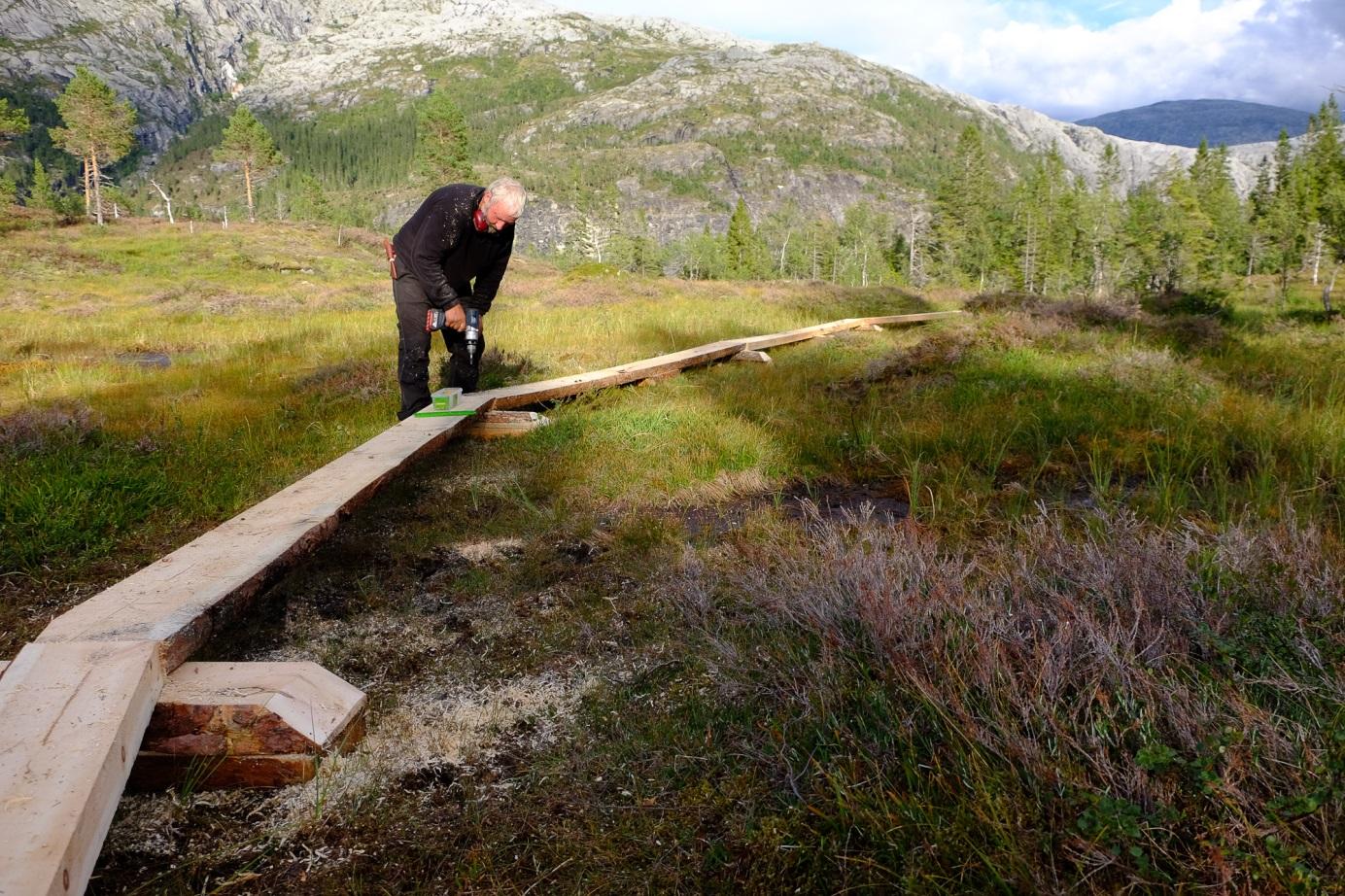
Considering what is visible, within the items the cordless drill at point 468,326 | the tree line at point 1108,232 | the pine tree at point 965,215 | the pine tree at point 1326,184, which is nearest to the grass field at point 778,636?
the cordless drill at point 468,326

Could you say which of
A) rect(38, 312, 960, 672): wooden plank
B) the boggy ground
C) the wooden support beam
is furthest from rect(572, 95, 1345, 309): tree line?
rect(38, 312, 960, 672): wooden plank

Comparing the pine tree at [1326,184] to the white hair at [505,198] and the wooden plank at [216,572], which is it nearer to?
the white hair at [505,198]

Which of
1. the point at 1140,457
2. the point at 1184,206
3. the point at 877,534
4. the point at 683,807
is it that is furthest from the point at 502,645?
the point at 1184,206

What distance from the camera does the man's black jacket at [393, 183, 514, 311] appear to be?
210 inches

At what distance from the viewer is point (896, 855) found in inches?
48.9

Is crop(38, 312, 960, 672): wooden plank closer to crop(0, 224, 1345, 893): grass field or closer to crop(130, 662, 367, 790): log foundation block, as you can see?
crop(130, 662, 367, 790): log foundation block

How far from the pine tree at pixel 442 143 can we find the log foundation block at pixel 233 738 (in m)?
52.3

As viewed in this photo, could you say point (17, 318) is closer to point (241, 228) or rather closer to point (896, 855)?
point (896, 855)

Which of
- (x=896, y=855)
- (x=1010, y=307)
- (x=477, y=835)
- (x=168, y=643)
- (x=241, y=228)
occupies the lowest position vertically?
(x=477, y=835)

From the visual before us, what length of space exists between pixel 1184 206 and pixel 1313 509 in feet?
174

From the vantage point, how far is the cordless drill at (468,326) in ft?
17.5

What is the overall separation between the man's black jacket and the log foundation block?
414cm

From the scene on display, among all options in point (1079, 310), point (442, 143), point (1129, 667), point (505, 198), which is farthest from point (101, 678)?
point (442, 143)

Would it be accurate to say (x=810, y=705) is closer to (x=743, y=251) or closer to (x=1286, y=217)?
(x=1286, y=217)
